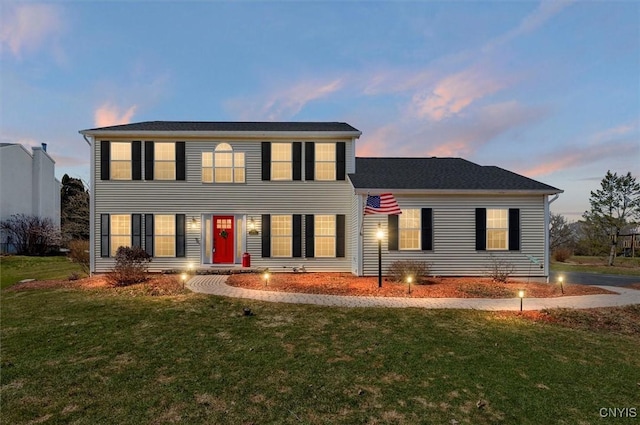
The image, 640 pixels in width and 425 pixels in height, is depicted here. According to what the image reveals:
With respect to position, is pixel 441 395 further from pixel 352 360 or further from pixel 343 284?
pixel 343 284

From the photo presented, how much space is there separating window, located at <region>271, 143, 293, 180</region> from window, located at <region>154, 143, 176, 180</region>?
14.0ft

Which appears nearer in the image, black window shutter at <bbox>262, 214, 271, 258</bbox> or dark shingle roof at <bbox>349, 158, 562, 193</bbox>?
dark shingle roof at <bbox>349, 158, 562, 193</bbox>

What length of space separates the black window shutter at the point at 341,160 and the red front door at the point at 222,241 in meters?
5.14

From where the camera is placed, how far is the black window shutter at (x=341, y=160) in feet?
45.0

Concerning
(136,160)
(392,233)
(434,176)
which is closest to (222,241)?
(136,160)

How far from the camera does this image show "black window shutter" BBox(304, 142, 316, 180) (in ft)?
44.9

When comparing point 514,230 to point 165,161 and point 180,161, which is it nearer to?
point 180,161

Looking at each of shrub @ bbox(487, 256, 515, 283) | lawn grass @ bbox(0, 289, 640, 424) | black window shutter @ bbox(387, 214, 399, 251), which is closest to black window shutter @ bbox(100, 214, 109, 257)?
lawn grass @ bbox(0, 289, 640, 424)

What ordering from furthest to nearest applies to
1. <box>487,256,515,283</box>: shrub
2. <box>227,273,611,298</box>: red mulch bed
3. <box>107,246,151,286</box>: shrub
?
<box>487,256,515,283</box>: shrub
<box>107,246,151,286</box>: shrub
<box>227,273,611,298</box>: red mulch bed

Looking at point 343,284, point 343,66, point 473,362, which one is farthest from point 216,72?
point 473,362

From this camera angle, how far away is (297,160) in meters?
13.7

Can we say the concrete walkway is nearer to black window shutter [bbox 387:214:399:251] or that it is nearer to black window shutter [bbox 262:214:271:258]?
black window shutter [bbox 262:214:271:258]

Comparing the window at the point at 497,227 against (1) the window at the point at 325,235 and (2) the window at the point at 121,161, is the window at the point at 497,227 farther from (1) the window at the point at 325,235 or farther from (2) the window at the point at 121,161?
(2) the window at the point at 121,161

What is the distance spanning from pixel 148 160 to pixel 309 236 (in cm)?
766
